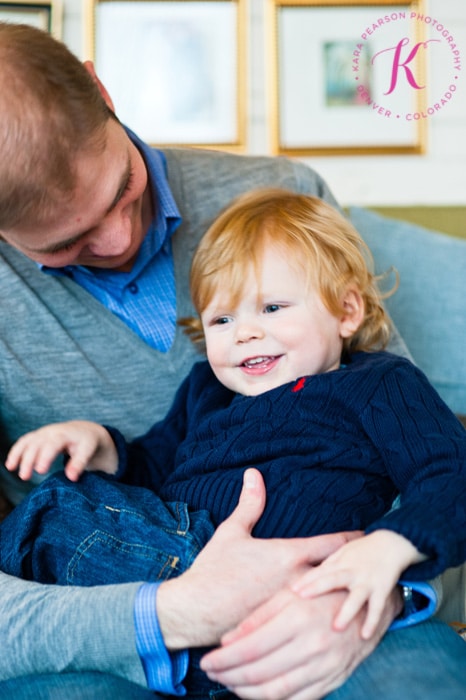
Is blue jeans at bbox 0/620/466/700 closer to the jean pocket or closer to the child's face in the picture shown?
A: the jean pocket

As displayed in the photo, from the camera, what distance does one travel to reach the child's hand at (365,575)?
982 mm

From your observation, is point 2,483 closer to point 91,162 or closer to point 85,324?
point 85,324

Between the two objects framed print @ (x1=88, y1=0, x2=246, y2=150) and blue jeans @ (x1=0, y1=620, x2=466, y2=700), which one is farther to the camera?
framed print @ (x1=88, y1=0, x2=246, y2=150)

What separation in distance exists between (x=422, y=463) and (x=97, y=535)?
0.50m

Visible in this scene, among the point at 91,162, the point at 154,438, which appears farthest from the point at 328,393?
the point at 91,162

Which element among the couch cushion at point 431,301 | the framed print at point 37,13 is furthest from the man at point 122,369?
the framed print at point 37,13

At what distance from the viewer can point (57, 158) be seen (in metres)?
1.23

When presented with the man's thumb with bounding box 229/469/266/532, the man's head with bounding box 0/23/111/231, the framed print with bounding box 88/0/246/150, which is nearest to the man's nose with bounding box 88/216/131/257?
the man's head with bounding box 0/23/111/231

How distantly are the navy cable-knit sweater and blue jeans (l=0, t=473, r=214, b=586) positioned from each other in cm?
7

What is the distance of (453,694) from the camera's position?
Result: 96 cm

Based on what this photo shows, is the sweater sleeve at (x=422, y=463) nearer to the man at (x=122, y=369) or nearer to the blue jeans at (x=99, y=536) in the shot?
the man at (x=122, y=369)

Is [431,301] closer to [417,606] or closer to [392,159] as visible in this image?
[392,159]

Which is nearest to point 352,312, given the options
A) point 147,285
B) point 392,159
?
point 147,285

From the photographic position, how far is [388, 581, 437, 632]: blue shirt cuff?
3.59 feet
